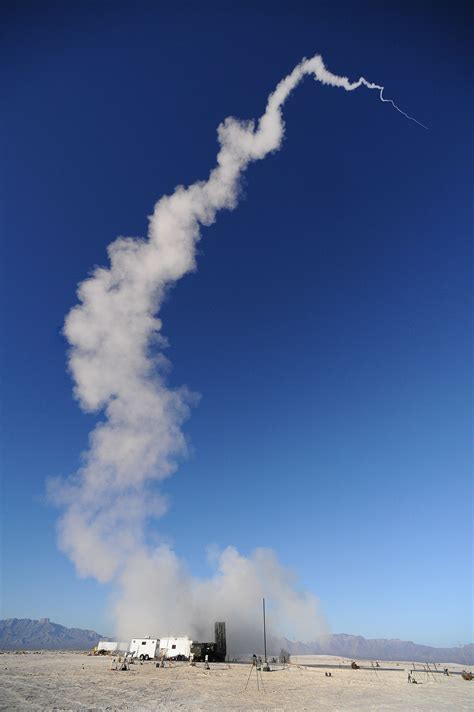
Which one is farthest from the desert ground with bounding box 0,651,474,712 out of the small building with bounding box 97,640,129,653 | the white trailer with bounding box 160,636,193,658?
the small building with bounding box 97,640,129,653

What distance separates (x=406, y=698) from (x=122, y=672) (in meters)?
33.0

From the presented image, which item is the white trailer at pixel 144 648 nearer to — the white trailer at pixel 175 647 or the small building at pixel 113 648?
the white trailer at pixel 175 647

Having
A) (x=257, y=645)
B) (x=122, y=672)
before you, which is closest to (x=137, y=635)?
(x=257, y=645)

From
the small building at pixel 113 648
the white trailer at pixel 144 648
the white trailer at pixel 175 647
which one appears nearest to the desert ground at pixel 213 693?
the white trailer at pixel 144 648

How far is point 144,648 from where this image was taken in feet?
259

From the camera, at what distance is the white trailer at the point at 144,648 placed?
255ft

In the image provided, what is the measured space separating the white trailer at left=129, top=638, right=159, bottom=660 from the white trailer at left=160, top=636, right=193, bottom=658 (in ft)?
5.41

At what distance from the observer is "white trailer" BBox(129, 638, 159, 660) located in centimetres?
7775

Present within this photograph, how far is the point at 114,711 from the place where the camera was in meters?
26.2

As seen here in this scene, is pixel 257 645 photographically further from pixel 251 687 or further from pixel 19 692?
pixel 19 692

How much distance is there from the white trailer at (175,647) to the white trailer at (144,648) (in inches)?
64.9

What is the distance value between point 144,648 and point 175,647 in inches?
231

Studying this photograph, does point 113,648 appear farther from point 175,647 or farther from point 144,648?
point 175,647

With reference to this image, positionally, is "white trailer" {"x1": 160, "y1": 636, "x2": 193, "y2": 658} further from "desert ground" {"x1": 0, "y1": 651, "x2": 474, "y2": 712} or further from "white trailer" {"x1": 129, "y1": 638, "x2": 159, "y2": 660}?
"desert ground" {"x1": 0, "y1": 651, "x2": 474, "y2": 712}
